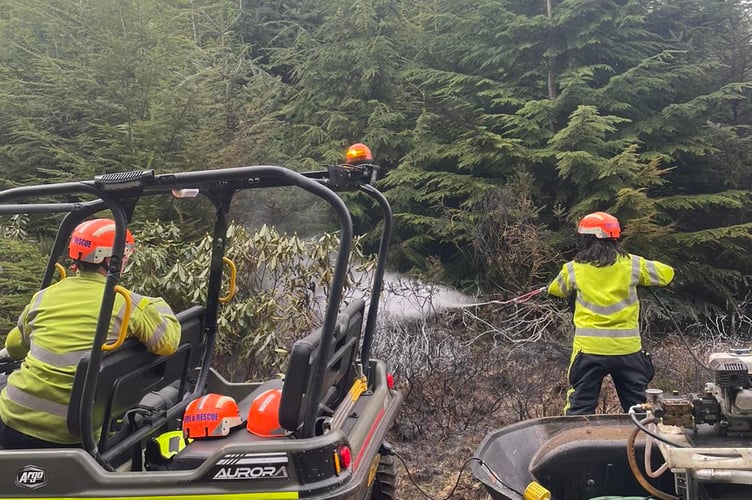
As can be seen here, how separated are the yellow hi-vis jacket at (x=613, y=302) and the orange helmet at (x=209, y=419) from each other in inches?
110

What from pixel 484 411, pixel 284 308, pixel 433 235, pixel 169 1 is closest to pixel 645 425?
pixel 484 411

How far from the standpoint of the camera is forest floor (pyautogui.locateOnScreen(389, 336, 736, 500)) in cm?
471

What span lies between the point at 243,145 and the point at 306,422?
6737mm

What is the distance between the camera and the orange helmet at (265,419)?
9.91 ft

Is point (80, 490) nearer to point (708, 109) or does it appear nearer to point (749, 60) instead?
point (708, 109)

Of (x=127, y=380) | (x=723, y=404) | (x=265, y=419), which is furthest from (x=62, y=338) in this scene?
(x=723, y=404)

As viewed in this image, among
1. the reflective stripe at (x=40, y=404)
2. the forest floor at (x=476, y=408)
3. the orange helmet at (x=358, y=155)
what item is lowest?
the forest floor at (x=476, y=408)

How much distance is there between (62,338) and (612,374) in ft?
12.0

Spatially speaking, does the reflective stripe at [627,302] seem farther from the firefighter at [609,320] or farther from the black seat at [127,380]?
the black seat at [127,380]

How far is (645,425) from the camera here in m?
2.90

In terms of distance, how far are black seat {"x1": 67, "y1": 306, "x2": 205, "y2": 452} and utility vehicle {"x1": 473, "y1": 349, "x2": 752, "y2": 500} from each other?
173 cm

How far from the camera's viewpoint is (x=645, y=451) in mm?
2902

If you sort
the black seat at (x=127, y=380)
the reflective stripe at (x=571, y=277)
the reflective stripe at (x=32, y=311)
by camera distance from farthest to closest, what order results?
the reflective stripe at (x=571, y=277) < the reflective stripe at (x=32, y=311) < the black seat at (x=127, y=380)

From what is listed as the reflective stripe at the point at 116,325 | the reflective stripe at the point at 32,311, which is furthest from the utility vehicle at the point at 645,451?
the reflective stripe at the point at 32,311
